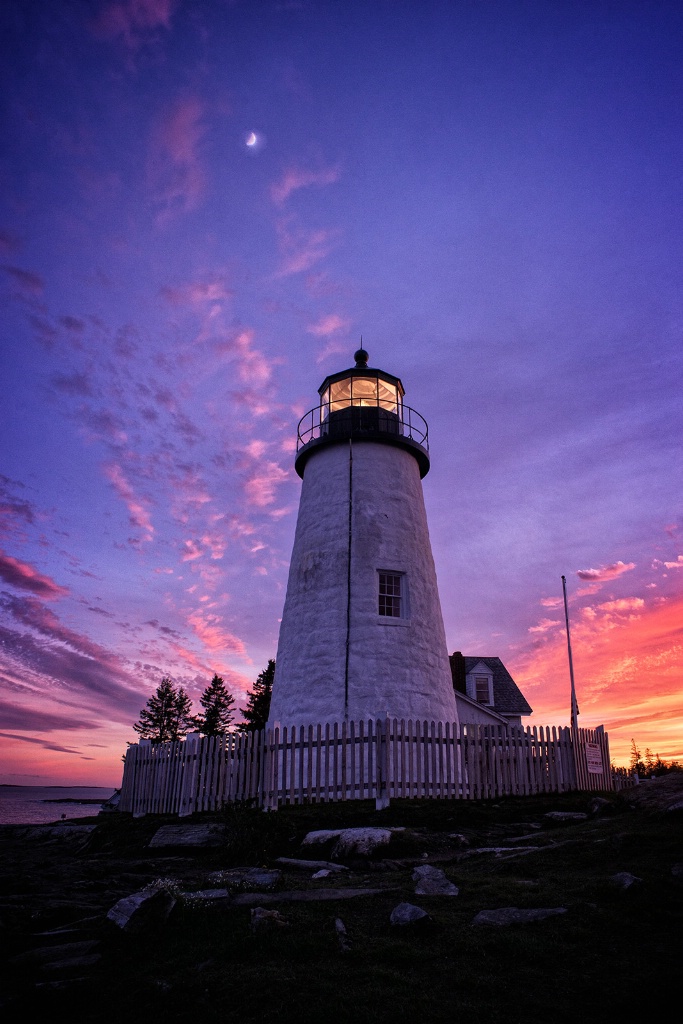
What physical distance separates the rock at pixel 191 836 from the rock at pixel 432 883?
5.25 metres

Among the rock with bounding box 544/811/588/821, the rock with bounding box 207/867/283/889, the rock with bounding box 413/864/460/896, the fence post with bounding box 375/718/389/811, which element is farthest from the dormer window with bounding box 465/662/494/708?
the rock with bounding box 413/864/460/896

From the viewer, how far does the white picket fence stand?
15.2 metres

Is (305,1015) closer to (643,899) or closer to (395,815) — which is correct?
(643,899)

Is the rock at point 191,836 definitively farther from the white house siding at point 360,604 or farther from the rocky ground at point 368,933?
the white house siding at point 360,604

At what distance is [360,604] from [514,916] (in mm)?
13020

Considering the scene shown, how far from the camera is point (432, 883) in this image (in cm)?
732

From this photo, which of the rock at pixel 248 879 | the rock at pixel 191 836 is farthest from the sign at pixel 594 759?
the rock at pixel 248 879

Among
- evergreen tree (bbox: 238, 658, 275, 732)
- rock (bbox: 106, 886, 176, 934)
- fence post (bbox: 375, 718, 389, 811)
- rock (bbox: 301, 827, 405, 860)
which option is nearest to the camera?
rock (bbox: 106, 886, 176, 934)

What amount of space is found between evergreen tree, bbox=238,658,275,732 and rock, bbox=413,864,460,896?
35.0 meters

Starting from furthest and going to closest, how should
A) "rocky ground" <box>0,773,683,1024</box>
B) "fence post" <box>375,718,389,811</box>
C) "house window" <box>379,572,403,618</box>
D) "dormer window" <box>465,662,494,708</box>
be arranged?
"dormer window" <box>465,662,494,708</box>
"house window" <box>379,572,403,618</box>
"fence post" <box>375,718,389,811</box>
"rocky ground" <box>0,773,683,1024</box>

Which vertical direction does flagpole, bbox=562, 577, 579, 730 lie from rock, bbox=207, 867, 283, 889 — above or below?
above

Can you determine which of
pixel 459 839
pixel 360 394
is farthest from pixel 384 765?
pixel 360 394

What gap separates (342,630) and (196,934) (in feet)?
42.6

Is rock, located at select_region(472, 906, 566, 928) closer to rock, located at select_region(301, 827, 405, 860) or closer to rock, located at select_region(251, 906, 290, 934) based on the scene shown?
rock, located at select_region(251, 906, 290, 934)
